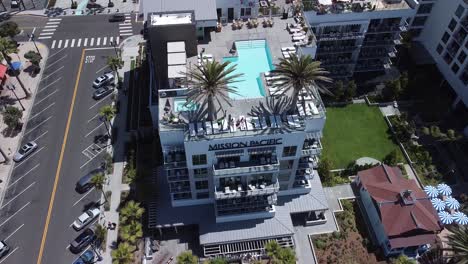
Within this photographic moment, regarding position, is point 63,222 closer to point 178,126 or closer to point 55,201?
point 55,201

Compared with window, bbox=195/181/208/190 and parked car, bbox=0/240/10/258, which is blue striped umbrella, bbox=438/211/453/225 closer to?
window, bbox=195/181/208/190

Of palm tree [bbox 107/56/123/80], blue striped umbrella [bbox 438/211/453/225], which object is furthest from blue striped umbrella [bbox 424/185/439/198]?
palm tree [bbox 107/56/123/80]

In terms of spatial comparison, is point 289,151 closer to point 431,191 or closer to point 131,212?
point 131,212

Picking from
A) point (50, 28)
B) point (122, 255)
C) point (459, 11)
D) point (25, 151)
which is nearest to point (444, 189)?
point (459, 11)

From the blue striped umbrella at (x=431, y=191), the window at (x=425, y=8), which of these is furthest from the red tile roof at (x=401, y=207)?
the window at (x=425, y=8)

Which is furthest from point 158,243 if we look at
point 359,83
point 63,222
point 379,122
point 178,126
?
point 359,83
